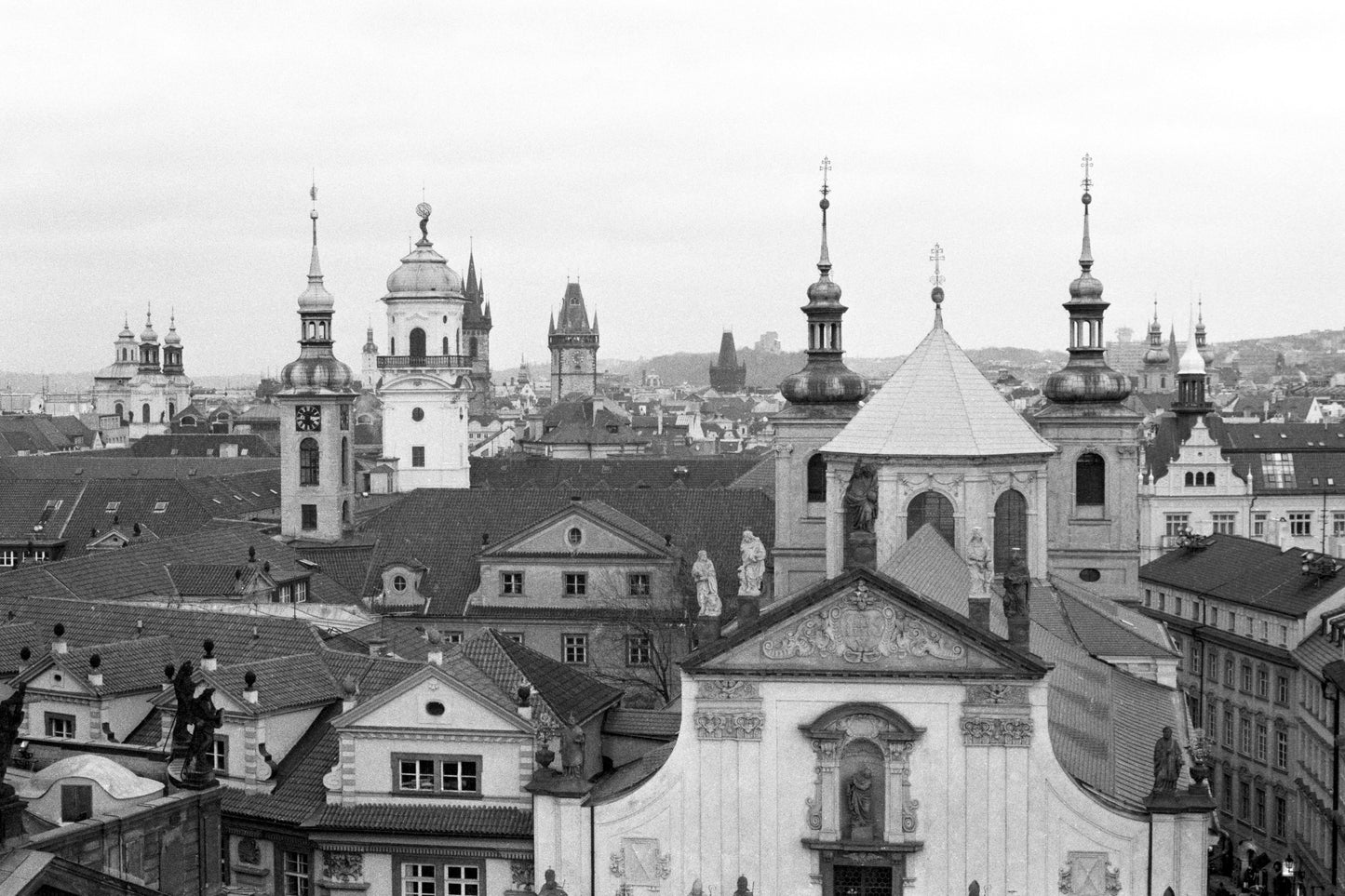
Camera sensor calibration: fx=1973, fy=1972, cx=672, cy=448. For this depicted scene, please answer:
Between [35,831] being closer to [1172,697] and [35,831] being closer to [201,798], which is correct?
[201,798]

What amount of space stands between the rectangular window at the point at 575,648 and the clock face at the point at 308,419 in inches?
896

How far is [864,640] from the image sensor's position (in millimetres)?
38906

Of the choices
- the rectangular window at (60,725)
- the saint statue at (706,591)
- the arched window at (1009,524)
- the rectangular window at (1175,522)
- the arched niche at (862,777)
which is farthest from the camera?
the rectangular window at (1175,522)

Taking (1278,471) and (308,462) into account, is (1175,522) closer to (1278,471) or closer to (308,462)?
(1278,471)

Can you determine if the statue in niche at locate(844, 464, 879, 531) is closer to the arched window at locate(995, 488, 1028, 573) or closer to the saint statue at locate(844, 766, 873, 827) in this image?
the saint statue at locate(844, 766, 873, 827)

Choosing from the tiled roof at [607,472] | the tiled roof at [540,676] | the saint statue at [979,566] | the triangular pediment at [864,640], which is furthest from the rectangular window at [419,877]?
the tiled roof at [607,472]

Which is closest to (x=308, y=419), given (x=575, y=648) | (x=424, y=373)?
(x=424, y=373)

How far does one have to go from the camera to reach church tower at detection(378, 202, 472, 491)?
109m

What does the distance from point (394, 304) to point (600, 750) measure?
66377mm

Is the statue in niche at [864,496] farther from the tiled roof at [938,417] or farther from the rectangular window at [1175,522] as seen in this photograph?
the rectangular window at [1175,522]

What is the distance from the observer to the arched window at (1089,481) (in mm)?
69875

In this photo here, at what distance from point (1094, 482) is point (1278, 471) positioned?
44724 mm

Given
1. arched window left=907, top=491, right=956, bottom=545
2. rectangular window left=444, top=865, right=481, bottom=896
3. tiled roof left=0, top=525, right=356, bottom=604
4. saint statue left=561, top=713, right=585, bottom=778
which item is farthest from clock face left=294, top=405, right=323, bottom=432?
saint statue left=561, top=713, right=585, bottom=778

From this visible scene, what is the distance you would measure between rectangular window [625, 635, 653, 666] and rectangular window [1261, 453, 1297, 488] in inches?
2053
